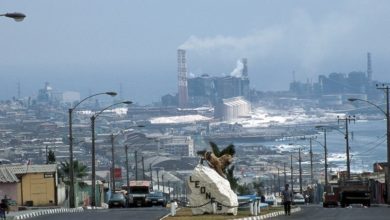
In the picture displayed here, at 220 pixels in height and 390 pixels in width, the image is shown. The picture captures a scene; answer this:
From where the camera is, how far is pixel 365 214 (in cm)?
5119

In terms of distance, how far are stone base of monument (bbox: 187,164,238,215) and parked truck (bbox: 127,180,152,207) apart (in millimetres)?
33636

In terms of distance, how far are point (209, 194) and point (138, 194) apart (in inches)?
1514

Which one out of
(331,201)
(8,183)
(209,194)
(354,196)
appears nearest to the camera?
(209,194)

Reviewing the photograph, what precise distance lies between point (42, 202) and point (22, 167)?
2801mm

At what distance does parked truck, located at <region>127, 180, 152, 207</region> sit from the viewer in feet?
275

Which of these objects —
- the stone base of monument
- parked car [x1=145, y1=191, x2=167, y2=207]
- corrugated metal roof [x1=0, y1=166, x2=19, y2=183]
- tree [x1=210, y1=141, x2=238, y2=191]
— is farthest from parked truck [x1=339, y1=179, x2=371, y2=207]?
the stone base of monument

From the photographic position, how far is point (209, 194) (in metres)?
48.5

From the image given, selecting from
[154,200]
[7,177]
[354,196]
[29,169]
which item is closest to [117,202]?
[154,200]

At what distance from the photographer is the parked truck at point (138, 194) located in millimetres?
83850

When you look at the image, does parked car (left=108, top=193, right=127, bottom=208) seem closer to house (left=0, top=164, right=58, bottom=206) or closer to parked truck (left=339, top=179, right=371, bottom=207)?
house (left=0, top=164, right=58, bottom=206)

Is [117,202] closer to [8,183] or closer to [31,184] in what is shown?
[8,183]

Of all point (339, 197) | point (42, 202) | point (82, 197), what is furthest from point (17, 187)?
point (339, 197)

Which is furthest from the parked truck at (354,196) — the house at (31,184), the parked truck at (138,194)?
the house at (31,184)

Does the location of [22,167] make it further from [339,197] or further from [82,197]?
[339,197]
